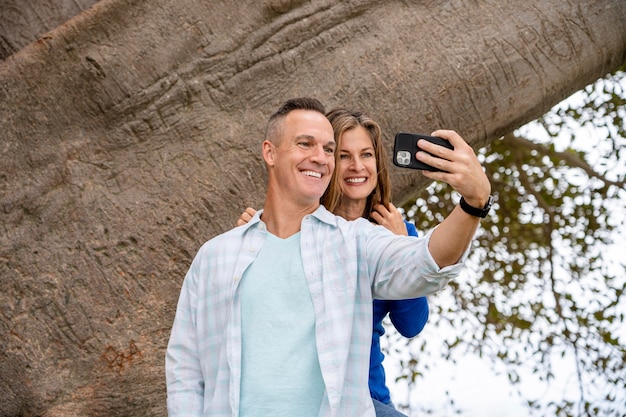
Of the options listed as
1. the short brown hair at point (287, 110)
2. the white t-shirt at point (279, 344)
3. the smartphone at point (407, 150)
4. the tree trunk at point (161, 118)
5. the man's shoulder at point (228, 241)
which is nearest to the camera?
the smartphone at point (407, 150)

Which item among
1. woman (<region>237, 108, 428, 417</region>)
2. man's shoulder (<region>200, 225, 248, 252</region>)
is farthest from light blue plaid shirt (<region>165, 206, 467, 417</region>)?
woman (<region>237, 108, 428, 417</region>)

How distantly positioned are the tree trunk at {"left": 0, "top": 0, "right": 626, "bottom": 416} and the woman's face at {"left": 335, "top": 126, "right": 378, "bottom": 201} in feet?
2.18

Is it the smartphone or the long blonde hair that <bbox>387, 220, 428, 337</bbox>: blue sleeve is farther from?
the smartphone

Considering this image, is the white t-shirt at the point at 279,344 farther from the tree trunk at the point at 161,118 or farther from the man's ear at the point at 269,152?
the tree trunk at the point at 161,118

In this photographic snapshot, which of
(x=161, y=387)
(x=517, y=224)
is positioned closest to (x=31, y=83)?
(x=161, y=387)

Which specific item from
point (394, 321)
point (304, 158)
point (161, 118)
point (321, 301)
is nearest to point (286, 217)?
point (304, 158)

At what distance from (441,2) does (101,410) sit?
2338 mm

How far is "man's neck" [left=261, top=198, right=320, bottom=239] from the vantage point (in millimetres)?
2420

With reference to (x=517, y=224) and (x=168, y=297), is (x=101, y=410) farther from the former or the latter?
(x=517, y=224)

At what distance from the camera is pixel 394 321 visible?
8.32ft

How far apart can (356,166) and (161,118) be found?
1.04 m

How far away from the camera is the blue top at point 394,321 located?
96.3 inches

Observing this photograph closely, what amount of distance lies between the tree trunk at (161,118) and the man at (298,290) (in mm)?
734

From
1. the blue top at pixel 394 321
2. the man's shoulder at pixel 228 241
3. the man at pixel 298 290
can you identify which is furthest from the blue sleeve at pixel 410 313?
the man's shoulder at pixel 228 241
